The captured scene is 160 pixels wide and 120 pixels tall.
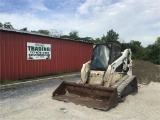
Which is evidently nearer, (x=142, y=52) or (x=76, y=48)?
(x=76, y=48)

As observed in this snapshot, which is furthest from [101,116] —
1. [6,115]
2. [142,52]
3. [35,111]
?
[142,52]

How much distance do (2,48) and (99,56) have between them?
19.4ft

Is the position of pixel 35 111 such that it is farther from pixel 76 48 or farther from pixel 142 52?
pixel 142 52

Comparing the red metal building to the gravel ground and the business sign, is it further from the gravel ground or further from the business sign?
the gravel ground

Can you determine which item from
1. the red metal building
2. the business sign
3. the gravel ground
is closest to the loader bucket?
the gravel ground

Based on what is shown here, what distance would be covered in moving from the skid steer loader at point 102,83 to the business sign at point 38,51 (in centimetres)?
582

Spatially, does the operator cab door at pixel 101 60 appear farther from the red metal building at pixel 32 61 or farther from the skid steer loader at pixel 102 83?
the red metal building at pixel 32 61

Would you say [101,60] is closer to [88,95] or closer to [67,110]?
[88,95]

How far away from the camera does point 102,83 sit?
787 centimetres

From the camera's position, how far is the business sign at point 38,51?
13.5 m

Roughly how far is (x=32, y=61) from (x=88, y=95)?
7052 mm

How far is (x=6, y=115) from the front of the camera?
5992 mm

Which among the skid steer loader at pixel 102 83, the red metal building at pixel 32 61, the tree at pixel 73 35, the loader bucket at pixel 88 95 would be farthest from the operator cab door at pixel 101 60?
the tree at pixel 73 35

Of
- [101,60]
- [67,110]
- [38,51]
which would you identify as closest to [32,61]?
[38,51]
